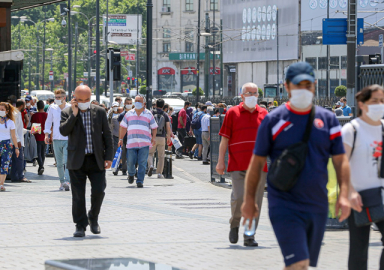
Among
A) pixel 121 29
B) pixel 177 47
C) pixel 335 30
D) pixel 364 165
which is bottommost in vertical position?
pixel 364 165

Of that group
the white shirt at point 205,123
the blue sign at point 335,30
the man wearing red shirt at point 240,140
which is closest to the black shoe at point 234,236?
the man wearing red shirt at point 240,140

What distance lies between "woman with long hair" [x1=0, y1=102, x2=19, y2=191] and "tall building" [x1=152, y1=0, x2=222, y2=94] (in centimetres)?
9042

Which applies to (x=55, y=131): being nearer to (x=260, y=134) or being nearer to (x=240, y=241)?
(x=240, y=241)

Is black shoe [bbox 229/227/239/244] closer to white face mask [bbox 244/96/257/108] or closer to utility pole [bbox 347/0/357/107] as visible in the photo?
white face mask [bbox 244/96/257/108]

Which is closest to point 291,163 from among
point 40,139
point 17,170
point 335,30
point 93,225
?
point 93,225

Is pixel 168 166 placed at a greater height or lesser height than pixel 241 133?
lesser

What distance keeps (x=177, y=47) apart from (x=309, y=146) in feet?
353

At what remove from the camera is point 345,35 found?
16.7 metres

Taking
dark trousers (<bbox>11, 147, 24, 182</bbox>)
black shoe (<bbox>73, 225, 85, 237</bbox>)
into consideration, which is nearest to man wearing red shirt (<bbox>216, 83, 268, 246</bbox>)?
black shoe (<bbox>73, 225, 85, 237</bbox>)

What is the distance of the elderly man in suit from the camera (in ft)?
31.0

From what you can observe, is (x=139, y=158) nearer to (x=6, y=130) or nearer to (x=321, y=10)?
(x=6, y=130)

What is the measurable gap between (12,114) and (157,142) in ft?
14.8

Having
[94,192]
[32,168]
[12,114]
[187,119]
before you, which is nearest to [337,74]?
[187,119]

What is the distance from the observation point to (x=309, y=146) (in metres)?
5.04
